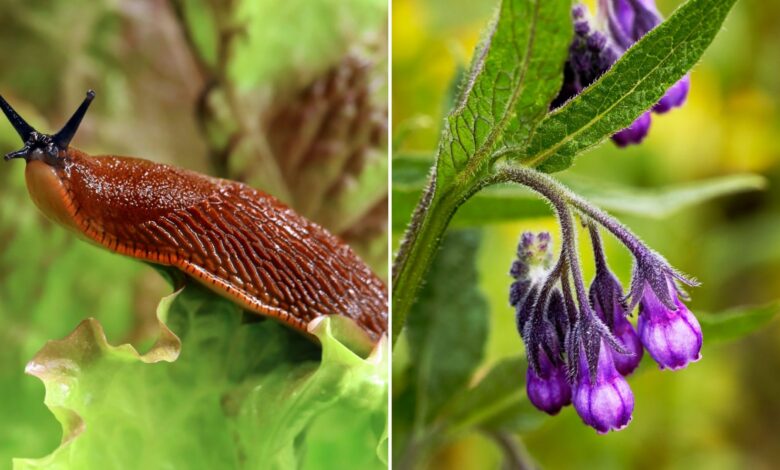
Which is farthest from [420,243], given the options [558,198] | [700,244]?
[700,244]

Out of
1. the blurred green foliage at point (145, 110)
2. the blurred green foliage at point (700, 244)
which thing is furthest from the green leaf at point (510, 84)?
the blurred green foliage at point (700, 244)

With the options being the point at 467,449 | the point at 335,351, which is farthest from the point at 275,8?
the point at 467,449

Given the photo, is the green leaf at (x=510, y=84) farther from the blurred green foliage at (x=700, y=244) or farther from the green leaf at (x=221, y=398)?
the blurred green foliage at (x=700, y=244)

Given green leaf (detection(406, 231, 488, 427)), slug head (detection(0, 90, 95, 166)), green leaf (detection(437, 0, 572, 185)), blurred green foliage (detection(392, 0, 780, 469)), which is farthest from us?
blurred green foliage (detection(392, 0, 780, 469))

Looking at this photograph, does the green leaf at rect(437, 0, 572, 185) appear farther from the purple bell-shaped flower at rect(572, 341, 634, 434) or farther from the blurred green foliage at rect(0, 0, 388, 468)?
the blurred green foliage at rect(0, 0, 388, 468)

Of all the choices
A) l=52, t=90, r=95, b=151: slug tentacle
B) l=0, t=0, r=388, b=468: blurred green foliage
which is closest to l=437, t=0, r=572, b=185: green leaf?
l=52, t=90, r=95, b=151: slug tentacle

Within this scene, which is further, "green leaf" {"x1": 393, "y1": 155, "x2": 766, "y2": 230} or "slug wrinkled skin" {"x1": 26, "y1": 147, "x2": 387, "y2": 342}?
"green leaf" {"x1": 393, "y1": 155, "x2": 766, "y2": 230}
